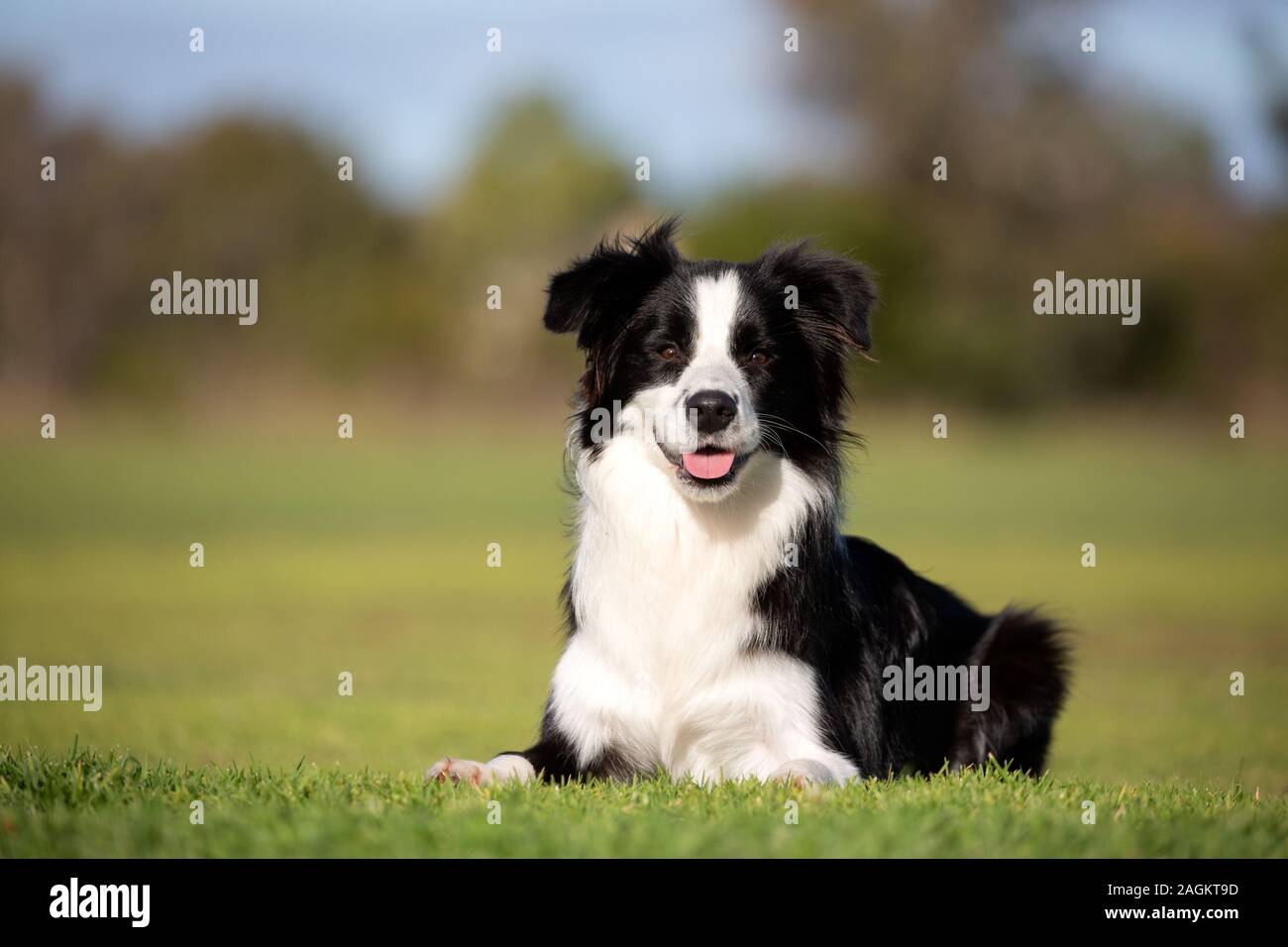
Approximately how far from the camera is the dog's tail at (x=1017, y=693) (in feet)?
23.8

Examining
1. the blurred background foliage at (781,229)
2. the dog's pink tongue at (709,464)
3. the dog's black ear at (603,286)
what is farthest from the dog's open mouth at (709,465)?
the blurred background foliage at (781,229)

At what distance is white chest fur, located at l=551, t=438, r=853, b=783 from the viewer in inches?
245

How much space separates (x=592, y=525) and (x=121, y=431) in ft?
153

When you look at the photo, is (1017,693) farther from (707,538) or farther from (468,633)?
(468,633)

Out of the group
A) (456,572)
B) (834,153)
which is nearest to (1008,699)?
(456,572)

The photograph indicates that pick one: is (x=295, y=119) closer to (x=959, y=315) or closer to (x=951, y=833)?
(x=959, y=315)

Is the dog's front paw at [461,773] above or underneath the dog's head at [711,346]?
underneath

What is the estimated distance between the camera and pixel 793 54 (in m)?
58.4

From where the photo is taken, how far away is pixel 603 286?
643cm

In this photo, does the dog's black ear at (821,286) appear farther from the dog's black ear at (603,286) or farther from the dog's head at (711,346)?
the dog's black ear at (603,286)

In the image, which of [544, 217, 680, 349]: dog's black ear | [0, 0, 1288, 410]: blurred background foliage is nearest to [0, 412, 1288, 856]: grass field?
[544, 217, 680, 349]: dog's black ear

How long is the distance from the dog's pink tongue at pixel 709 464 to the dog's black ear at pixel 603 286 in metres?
0.81

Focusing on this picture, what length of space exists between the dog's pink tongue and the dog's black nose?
0.16m

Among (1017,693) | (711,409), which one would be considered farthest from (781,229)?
(711,409)
